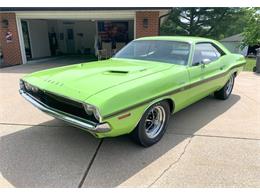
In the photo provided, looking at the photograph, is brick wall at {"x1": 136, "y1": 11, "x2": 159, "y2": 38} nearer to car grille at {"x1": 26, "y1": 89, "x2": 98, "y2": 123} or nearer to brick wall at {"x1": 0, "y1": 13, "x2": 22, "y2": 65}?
brick wall at {"x1": 0, "y1": 13, "x2": 22, "y2": 65}

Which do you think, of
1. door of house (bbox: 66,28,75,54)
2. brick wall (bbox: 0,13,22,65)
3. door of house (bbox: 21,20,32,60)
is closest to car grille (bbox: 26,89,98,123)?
brick wall (bbox: 0,13,22,65)

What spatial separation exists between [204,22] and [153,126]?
27322 mm

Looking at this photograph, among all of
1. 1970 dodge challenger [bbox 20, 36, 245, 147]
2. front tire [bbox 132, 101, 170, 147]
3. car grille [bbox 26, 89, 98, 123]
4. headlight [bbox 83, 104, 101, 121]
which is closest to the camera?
headlight [bbox 83, 104, 101, 121]

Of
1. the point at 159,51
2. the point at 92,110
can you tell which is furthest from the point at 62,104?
the point at 159,51

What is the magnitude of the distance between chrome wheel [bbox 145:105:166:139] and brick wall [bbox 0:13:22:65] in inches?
391

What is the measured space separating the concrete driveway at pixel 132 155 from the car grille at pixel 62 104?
2.05ft

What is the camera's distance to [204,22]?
91.1ft

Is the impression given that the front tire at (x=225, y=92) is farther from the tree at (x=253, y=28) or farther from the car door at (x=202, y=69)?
the tree at (x=253, y=28)

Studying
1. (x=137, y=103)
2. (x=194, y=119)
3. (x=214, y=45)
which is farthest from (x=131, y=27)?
(x=137, y=103)

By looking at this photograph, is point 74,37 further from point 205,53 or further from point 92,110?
point 92,110

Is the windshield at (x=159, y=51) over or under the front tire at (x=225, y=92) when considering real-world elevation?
over

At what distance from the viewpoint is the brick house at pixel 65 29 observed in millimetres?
10102

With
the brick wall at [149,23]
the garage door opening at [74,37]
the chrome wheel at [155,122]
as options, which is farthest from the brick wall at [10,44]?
the chrome wheel at [155,122]

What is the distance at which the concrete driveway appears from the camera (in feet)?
8.76
